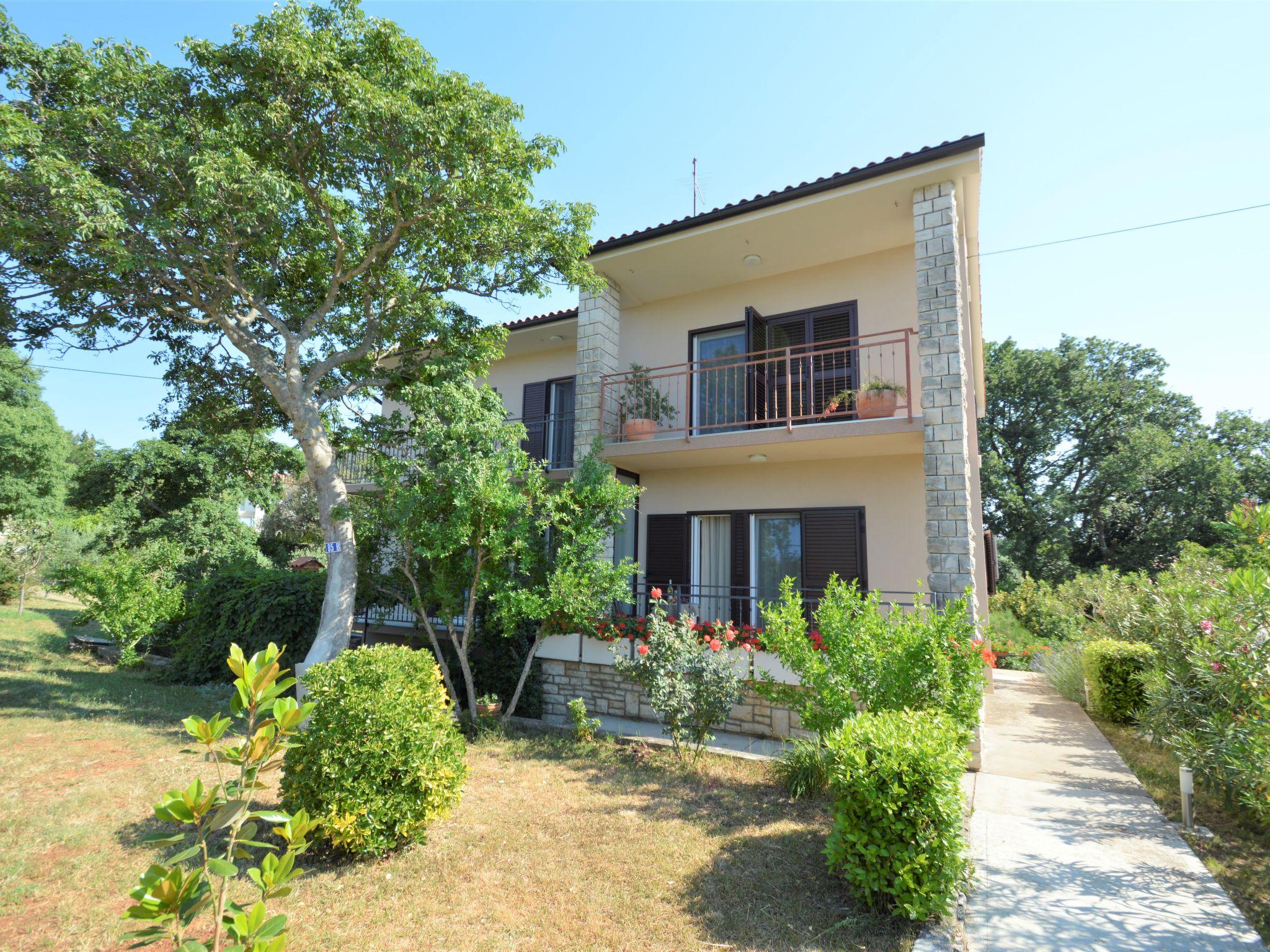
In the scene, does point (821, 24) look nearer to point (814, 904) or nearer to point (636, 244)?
point (636, 244)

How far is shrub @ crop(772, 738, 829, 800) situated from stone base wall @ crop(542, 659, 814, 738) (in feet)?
5.06

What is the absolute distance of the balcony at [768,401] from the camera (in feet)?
27.4

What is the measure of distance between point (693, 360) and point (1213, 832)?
29.0 ft

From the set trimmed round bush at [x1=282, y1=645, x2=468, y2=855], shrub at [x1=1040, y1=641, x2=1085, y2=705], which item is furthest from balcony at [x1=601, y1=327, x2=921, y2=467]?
shrub at [x1=1040, y1=641, x2=1085, y2=705]

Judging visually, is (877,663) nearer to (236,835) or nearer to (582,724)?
(582,724)

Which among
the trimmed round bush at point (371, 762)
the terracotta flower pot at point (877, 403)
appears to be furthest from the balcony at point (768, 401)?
the trimmed round bush at point (371, 762)

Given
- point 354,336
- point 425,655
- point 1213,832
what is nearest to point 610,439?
point 354,336

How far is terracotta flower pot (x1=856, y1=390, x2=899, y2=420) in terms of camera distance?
8.27 metres

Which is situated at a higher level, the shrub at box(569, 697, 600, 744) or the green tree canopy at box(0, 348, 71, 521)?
the green tree canopy at box(0, 348, 71, 521)

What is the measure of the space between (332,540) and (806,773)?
686cm

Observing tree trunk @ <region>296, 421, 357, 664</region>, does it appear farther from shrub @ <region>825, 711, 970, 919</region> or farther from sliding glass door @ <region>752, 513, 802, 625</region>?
shrub @ <region>825, 711, 970, 919</region>

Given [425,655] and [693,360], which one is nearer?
[425,655]

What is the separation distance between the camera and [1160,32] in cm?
732

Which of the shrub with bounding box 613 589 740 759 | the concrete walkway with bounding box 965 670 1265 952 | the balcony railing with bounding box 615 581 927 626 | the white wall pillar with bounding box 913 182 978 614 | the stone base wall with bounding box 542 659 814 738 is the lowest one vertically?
the concrete walkway with bounding box 965 670 1265 952
